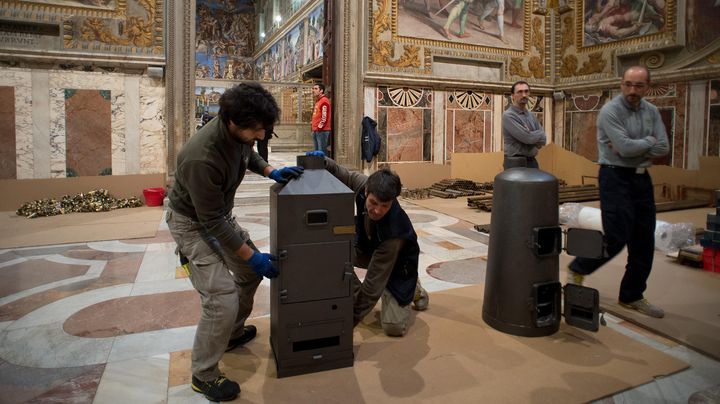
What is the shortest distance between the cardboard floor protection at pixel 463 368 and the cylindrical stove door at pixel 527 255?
131mm

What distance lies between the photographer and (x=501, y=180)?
10.7ft

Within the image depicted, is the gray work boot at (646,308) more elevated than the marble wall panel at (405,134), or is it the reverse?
the marble wall panel at (405,134)

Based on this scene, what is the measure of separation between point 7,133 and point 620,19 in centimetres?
1210

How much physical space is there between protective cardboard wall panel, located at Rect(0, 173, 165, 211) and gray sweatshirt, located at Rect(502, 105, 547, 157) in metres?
6.56

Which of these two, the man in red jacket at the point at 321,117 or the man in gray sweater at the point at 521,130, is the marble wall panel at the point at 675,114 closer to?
the man in gray sweater at the point at 521,130

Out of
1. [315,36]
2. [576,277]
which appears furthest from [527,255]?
[315,36]

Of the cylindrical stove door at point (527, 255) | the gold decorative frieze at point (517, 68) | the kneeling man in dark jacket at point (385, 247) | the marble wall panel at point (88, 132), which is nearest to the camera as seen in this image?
the kneeling man in dark jacket at point (385, 247)

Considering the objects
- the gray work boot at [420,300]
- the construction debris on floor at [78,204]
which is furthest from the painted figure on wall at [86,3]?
the gray work boot at [420,300]

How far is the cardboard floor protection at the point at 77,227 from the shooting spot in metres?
5.98

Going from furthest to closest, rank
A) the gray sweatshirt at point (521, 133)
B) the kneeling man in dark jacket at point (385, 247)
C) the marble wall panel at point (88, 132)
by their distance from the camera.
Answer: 1. the marble wall panel at point (88, 132)
2. the gray sweatshirt at point (521, 133)
3. the kneeling man in dark jacket at point (385, 247)

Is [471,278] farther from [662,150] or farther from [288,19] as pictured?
[288,19]

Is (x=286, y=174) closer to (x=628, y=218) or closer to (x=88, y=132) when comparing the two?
(x=628, y=218)

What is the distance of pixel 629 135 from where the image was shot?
346 centimetres

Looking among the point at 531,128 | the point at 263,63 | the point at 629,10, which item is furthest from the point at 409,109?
the point at 263,63
